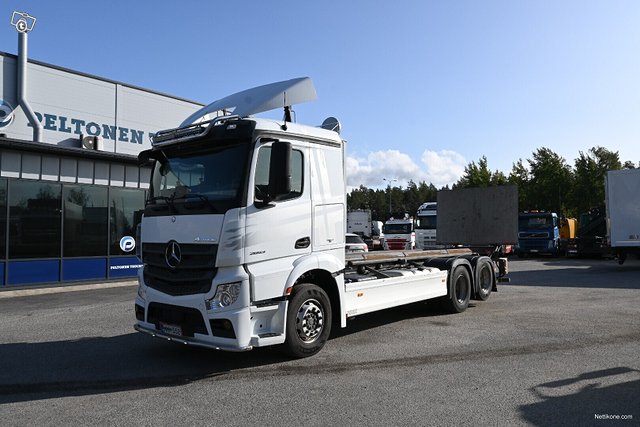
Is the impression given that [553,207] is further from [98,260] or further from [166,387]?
[166,387]

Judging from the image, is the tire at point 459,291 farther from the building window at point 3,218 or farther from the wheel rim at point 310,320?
the building window at point 3,218

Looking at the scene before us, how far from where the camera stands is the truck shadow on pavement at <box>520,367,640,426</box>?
4328 millimetres

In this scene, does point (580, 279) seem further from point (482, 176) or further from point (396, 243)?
point (482, 176)

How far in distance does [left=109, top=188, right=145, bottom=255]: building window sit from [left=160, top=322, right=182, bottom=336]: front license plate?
1060 centimetres

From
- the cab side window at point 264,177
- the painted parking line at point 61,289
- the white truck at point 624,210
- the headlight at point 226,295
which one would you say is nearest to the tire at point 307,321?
the headlight at point 226,295

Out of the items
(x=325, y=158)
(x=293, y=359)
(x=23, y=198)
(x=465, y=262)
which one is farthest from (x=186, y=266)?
(x=23, y=198)

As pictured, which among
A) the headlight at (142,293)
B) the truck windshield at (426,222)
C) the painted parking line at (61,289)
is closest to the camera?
the headlight at (142,293)

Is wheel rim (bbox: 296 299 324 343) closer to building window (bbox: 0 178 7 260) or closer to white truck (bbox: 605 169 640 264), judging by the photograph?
building window (bbox: 0 178 7 260)

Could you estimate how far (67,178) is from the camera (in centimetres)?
1500

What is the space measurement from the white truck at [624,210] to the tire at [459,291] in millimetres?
11823

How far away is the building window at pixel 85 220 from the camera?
14984mm

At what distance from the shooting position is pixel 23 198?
14.0 meters

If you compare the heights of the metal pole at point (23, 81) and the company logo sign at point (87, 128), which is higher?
the metal pole at point (23, 81)

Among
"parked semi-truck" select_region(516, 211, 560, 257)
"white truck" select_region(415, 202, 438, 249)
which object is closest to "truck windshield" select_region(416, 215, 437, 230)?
"white truck" select_region(415, 202, 438, 249)
